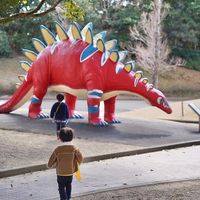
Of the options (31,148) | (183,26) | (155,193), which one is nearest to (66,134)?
(155,193)

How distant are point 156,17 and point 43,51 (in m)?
23.5

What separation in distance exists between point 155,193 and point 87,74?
28.5 ft

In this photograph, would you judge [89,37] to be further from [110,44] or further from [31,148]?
[31,148]

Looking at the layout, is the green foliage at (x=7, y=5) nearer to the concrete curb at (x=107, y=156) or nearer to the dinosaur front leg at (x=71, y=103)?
the concrete curb at (x=107, y=156)

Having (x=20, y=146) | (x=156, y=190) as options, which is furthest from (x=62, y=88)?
(x=156, y=190)

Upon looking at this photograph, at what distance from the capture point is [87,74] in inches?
614

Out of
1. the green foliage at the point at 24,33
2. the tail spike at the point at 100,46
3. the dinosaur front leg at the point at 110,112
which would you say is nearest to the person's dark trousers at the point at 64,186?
the dinosaur front leg at the point at 110,112

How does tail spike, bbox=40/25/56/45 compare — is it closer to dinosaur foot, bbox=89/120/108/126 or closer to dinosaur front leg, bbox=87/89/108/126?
dinosaur front leg, bbox=87/89/108/126

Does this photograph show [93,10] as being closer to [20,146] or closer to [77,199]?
[20,146]

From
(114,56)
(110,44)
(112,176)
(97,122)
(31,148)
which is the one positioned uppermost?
(110,44)

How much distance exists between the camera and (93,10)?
149 ft

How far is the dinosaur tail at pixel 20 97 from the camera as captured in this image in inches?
703

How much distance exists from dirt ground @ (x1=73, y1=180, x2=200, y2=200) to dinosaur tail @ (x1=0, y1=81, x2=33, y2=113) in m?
10.7

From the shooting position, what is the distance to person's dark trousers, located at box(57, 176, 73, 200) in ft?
20.4
